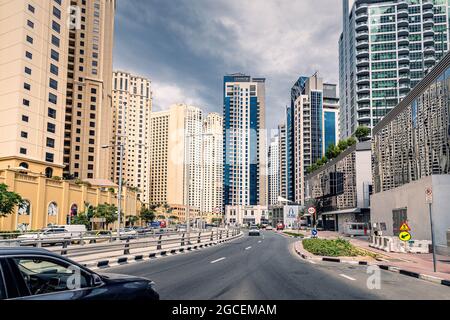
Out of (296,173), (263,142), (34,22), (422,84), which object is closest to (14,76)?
(34,22)

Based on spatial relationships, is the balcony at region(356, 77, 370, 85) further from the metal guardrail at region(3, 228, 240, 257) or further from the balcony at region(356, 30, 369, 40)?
the metal guardrail at region(3, 228, 240, 257)

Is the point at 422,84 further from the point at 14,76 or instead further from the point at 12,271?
the point at 14,76

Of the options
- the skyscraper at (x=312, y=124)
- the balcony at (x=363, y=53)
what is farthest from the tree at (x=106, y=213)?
the skyscraper at (x=312, y=124)

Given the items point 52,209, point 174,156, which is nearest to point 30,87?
point 52,209

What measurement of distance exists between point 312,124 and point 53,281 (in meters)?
162

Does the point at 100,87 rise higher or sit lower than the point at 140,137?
higher

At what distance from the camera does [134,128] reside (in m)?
132

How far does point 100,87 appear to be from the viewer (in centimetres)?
10362

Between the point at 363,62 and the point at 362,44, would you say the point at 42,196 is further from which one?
the point at 362,44

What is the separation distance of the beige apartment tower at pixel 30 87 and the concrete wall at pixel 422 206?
5186 cm

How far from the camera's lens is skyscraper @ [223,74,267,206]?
177375 millimetres
